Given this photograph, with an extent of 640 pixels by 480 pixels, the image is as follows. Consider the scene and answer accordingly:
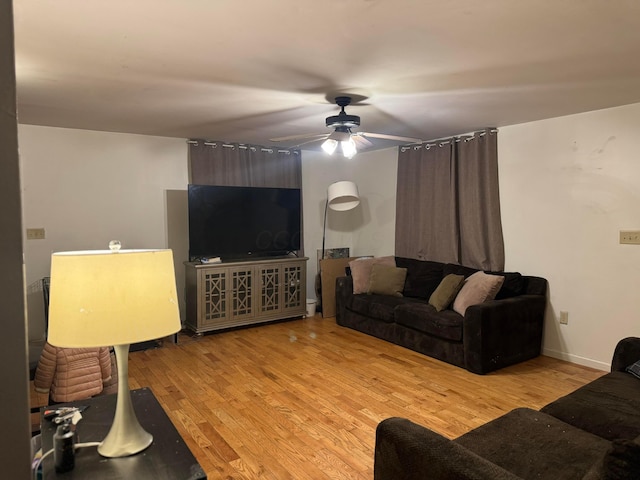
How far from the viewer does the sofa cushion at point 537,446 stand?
167cm

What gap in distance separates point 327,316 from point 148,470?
4.47 meters

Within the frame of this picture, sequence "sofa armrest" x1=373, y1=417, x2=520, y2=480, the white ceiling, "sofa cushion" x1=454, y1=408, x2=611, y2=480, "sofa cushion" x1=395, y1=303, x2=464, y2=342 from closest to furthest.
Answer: "sofa armrest" x1=373, y1=417, x2=520, y2=480 < "sofa cushion" x1=454, y1=408, x2=611, y2=480 < the white ceiling < "sofa cushion" x1=395, y1=303, x2=464, y2=342

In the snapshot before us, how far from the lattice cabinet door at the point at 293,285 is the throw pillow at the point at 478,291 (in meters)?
2.12

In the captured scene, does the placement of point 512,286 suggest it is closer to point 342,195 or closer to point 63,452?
point 342,195

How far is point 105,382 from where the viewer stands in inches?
102

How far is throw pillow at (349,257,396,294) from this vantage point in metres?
5.22

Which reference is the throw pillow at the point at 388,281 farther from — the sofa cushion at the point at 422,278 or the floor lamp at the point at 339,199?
the floor lamp at the point at 339,199

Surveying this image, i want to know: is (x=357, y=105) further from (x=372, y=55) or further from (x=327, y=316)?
(x=327, y=316)

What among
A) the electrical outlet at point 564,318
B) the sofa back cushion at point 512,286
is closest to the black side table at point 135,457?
the sofa back cushion at point 512,286

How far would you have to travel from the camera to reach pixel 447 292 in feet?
14.1

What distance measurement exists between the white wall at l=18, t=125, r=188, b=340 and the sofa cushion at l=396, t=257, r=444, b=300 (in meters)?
2.74

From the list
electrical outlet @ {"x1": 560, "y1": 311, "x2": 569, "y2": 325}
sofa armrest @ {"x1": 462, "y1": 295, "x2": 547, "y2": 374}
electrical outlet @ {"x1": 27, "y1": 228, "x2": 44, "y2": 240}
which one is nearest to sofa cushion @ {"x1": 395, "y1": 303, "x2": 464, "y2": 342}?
sofa armrest @ {"x1": 462, "y1": 295, "x2": 547, "y2": 374}

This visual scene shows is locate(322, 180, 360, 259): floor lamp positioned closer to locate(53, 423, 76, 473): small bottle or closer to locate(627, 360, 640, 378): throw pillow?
locate(627, 360, 640, 378): throw pillow

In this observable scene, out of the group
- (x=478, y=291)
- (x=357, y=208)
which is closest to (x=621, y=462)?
(x=478, y=291)
